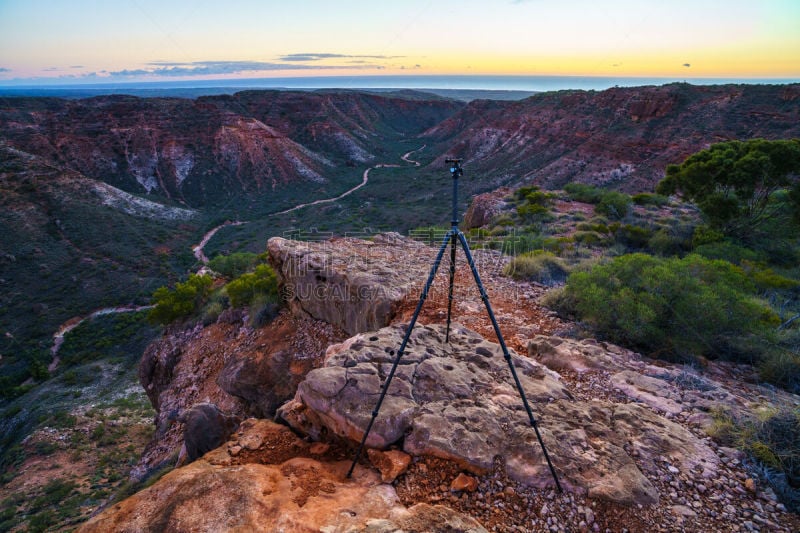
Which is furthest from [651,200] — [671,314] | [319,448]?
[319,448]

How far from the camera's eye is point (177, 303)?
12.5 metres

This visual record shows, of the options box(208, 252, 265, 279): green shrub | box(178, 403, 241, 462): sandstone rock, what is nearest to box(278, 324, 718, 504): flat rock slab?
box(178, 403, 241, 462): sandstone rock

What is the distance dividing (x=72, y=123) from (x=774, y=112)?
2912 inches

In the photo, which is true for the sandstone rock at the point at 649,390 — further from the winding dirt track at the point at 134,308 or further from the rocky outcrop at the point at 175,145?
the rocky outcrop at the point at 175,145

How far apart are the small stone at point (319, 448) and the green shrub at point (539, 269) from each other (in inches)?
260

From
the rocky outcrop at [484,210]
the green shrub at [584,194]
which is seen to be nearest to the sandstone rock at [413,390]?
the rocky outcrop at [484,210]

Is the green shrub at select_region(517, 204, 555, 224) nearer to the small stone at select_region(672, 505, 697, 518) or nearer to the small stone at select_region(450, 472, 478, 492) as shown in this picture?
the small stone at select_region(672, 505, 697, 518)

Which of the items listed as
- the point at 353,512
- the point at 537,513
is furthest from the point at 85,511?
the point at 537,513

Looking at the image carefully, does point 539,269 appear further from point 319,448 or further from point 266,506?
point 266,506

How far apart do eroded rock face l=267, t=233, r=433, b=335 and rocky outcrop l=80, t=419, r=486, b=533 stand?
371 cm

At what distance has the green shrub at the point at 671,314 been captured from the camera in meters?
6.13

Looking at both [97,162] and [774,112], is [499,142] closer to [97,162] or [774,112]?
[774,112]

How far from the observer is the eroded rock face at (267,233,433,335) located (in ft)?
24.5

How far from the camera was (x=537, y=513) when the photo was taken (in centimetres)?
321
